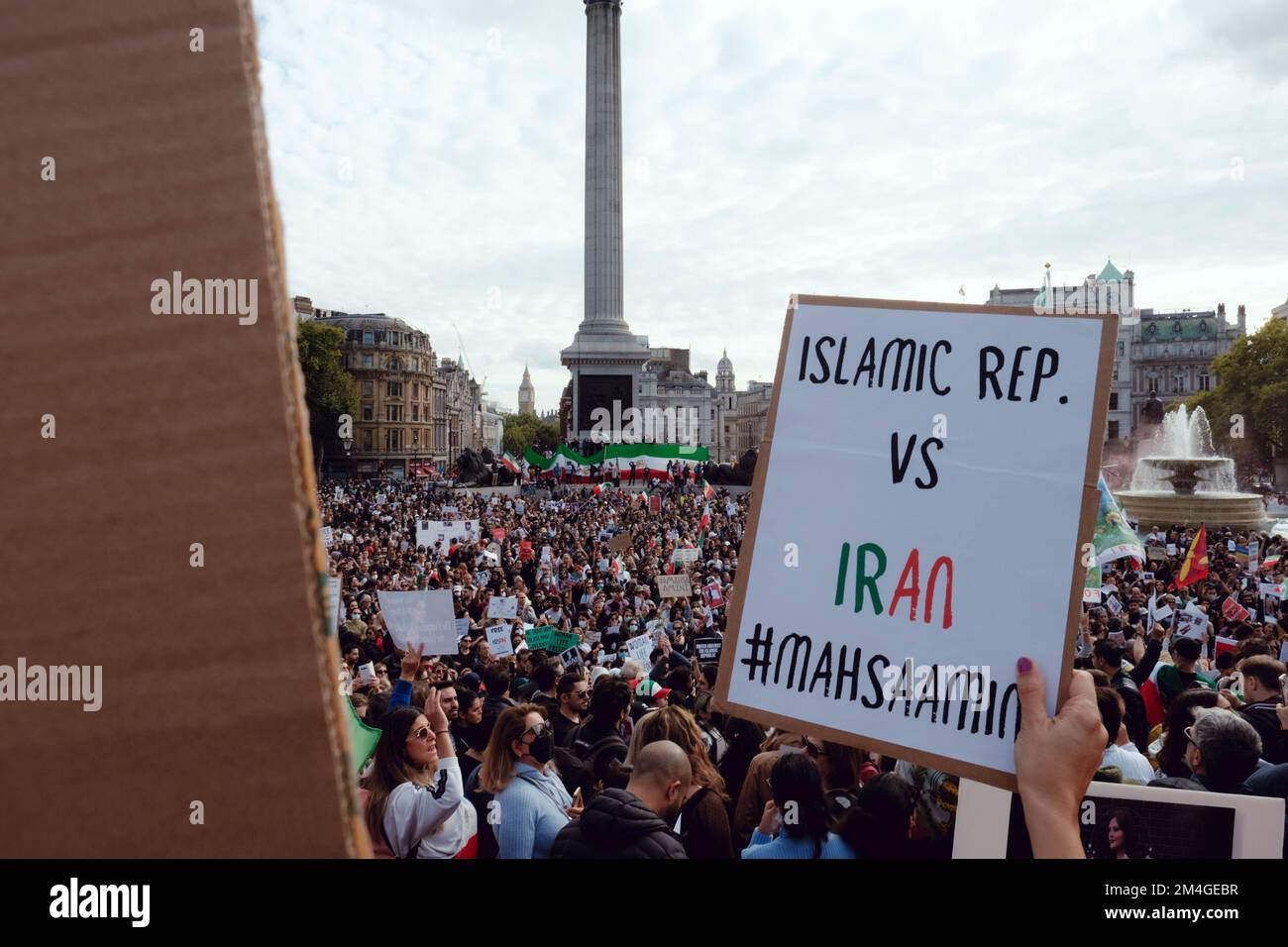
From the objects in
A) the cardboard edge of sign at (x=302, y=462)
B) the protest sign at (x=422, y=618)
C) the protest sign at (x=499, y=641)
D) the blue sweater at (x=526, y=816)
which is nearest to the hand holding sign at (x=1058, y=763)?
the cardboard edge of sign at (x=302, y=462)

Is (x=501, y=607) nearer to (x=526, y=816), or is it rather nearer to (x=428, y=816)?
(x=526, y=816)

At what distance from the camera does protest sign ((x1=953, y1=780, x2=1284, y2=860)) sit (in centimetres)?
239

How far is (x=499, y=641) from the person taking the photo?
9719 mm

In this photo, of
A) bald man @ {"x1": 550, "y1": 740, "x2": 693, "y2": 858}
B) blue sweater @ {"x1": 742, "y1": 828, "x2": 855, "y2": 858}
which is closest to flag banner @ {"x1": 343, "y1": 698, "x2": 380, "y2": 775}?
bald man @ {"x1": 550, "y1": 740, "x2": 693, "y2": 858}

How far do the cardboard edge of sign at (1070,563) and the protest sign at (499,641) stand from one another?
288 inches

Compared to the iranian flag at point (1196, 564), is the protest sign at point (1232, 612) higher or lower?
lower

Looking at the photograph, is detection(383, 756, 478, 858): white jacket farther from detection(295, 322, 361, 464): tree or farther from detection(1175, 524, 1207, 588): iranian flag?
detection(295, 322, 361, 464): tree

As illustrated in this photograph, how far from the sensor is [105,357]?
0.89 meters

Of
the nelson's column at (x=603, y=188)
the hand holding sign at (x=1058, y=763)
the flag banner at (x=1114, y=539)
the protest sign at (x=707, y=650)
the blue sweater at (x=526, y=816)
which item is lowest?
the protest sign at (x=707, y=650)

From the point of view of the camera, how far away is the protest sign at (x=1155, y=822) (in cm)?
239

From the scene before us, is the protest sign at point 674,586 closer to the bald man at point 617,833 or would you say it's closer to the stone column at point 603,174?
the bald man at point 617,833

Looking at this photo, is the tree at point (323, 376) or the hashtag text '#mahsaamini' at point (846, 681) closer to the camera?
the hashtag text '#mahsaamini' at point (846, 681)
